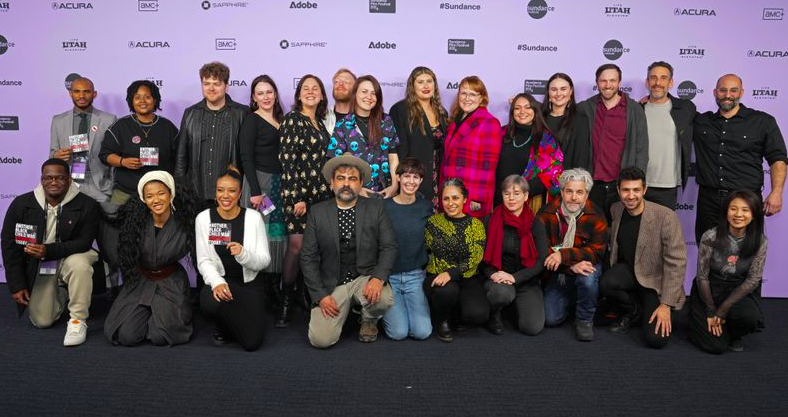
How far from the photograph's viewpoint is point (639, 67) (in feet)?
13.7

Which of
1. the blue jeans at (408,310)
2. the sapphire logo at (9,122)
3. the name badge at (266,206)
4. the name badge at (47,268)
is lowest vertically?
the blue jeans at (408,310)

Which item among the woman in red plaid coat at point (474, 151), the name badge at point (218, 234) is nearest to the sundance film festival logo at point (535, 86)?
the woman in red plaid coat at point (474, 151)

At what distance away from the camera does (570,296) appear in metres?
3.44

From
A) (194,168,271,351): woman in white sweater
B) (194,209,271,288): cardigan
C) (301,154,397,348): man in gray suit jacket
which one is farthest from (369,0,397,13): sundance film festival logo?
(194,209,271,288): cardigan

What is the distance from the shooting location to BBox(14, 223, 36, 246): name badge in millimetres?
3146

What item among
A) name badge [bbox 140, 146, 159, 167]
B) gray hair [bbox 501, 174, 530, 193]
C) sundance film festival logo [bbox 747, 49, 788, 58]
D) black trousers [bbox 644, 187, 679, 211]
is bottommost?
black trousers [bbox 644, 187, 679, 211]

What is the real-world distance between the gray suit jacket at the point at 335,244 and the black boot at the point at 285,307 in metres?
0.38

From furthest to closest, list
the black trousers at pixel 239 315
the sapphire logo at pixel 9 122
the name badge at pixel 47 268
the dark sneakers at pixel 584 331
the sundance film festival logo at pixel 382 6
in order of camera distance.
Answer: the sapphire logo at pixel 9 122 < the sundance film festival logo at pixel 382 6 < the name badge at pixel 47 268 < the dark sneakers at pixel 584 331 < the black trousers at pixel 239 315

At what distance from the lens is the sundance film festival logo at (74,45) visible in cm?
418

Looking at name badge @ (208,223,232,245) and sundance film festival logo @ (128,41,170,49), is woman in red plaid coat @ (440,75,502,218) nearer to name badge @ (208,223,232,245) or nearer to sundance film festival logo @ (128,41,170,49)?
name badge @ (208,223,232,245)

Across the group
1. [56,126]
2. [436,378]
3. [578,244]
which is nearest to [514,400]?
[436,378]

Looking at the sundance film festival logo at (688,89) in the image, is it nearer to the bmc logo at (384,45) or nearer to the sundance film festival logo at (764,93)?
Result: the sundance film festival logo at (764,93)

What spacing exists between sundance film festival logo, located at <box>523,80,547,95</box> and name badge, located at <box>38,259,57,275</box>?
11.5ft

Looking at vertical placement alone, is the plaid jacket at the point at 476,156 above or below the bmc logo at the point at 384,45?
below
